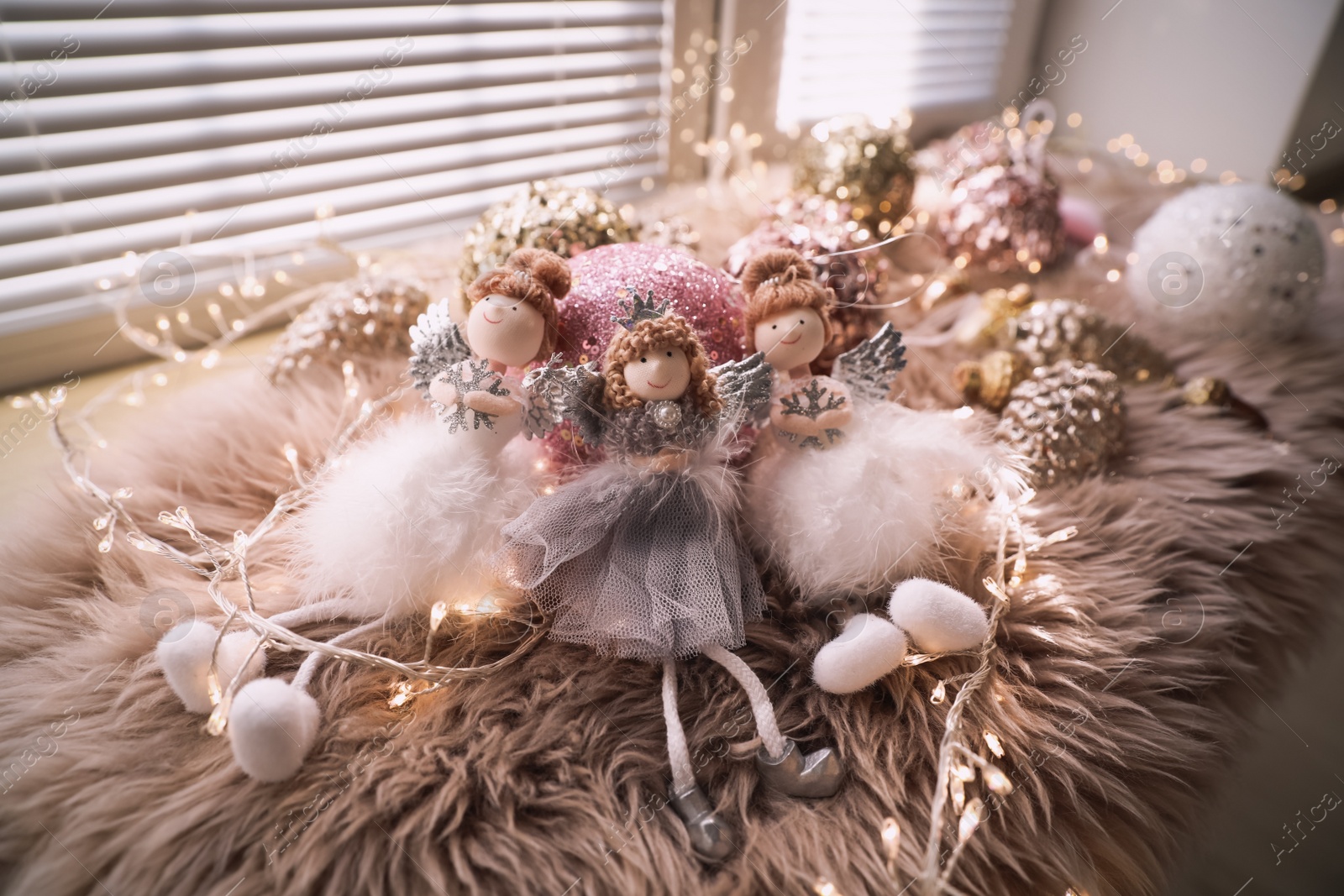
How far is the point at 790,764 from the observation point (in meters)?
0.61

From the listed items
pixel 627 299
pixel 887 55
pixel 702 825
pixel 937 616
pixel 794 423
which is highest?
pixel 887 55

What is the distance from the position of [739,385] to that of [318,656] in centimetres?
44

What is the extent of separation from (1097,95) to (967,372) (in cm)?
160

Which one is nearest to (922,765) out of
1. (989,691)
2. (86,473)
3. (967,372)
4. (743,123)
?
(989,691)

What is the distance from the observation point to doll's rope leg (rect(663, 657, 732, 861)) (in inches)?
22.8

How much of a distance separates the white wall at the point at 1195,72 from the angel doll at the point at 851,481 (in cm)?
167

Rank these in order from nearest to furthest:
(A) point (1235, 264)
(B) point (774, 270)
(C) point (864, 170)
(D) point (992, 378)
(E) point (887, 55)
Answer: (B) point (774, 270)
(D) point (992, 378)
(A) point (1235, 264)
(C) point (864, 170)
(E) point (887, 55)

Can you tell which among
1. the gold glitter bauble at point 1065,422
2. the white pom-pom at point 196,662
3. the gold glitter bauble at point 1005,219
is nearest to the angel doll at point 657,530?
the white pom-pom at point 196,662

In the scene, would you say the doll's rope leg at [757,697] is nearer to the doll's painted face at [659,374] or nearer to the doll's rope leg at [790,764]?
the doll's rope leg at [790,764]

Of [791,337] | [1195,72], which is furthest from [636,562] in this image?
[1195,72]

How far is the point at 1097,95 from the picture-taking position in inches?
83.7

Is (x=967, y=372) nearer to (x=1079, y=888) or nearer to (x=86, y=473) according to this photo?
(x=1079, y=888)

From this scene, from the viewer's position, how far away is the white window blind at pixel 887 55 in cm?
163

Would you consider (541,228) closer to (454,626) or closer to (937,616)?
(454,626)
